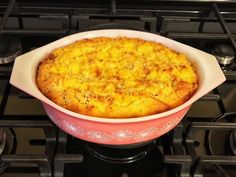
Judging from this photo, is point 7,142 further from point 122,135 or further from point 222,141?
point 222,141

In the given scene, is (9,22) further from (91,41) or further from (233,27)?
(233,27)

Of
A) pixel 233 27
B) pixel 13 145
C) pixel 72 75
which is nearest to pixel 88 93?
pixel 72 75

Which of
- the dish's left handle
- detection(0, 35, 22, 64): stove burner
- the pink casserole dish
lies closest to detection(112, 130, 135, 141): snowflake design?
the pink casserole dish

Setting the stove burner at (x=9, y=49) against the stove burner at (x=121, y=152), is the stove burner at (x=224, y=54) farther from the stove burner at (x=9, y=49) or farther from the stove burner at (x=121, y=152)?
the stove burner at (x=9, y=49)

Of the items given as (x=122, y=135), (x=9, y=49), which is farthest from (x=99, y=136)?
(x=9, y=49)

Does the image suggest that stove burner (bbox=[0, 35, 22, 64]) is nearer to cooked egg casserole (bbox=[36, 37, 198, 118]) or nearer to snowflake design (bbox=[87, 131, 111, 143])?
cooked egg casserole (bbox=[36, 37, 198, 118])

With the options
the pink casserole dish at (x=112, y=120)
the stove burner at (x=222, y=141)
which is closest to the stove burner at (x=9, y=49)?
the pink casserole dish at (x=112, y=120)
